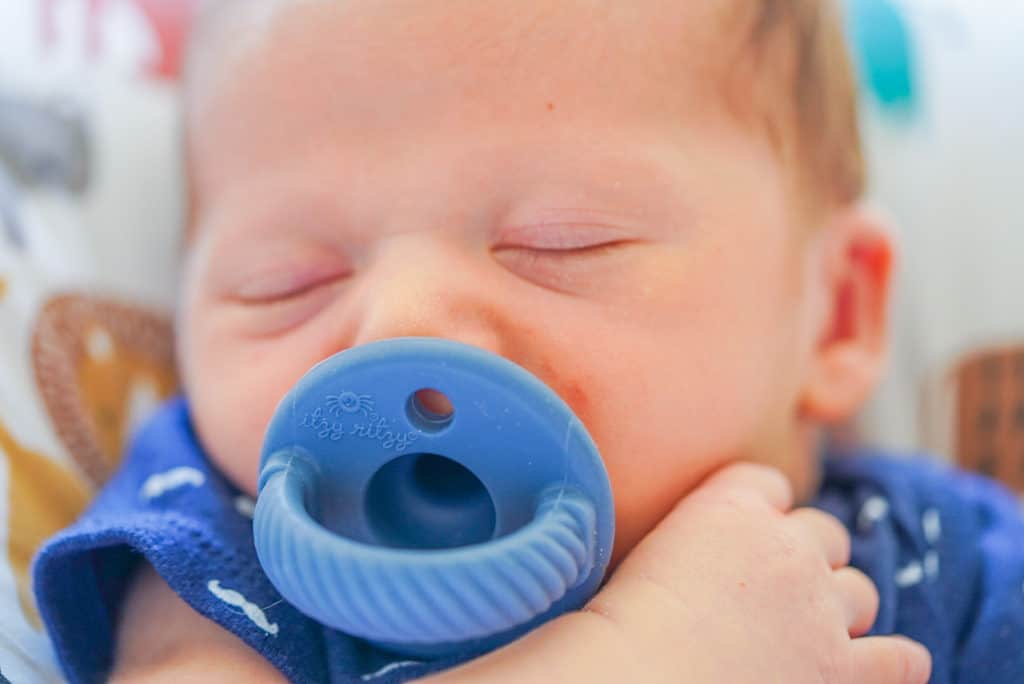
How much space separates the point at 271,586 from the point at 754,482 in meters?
0.39

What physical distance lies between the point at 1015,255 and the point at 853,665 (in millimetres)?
872

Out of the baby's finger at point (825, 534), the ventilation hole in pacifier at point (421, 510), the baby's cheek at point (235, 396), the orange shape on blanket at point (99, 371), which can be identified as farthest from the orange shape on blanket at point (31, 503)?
the baby's finger at point (825, 534)

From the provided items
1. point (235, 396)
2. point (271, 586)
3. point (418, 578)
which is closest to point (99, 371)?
point (235, 396)

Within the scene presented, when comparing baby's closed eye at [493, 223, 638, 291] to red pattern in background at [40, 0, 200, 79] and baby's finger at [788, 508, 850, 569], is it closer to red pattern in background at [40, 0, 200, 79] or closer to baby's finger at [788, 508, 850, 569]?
baby's finger at [788, 508, 850, 569]

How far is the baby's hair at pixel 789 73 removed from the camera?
101cm

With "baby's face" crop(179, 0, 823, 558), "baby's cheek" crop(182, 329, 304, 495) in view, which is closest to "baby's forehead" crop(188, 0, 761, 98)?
"baby's face" crop(179, 0, 823, 558)

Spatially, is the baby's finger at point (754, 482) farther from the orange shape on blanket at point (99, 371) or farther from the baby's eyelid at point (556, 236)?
the orange shape on blanket at point (99, 371)

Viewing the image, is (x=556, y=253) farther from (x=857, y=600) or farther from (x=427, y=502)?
(x=857, y=600)

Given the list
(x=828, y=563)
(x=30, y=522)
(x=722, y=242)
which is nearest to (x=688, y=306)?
(x=722, y=242)

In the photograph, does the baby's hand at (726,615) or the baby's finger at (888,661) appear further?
the baby's finger at (888,661)

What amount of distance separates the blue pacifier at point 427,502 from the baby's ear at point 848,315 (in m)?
0.47

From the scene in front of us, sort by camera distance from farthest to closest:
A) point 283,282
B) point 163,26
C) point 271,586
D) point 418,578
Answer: point 163,26 < point 283,282 < point 271,586 < point 418,578

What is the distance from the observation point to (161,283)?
131 centimetres

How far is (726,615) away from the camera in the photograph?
0.77 m
